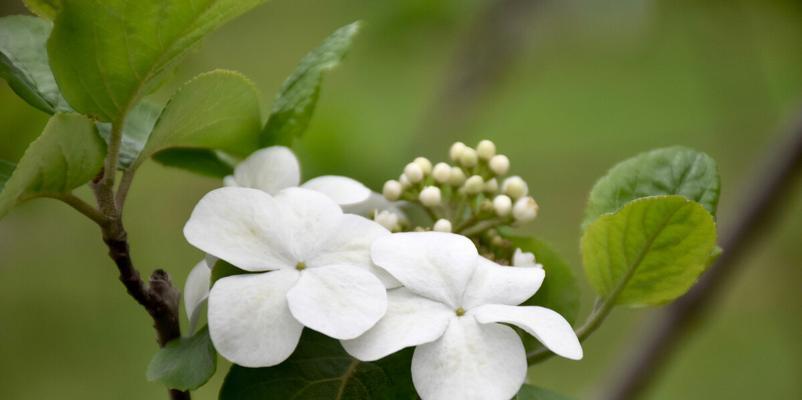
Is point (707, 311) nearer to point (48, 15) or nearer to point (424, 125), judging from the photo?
point (424, 125)

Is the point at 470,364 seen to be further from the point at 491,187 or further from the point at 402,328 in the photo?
the point at 491,187

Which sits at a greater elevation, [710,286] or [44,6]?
[44,6]

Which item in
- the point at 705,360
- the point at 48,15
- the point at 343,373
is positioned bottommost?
the point at 705,360

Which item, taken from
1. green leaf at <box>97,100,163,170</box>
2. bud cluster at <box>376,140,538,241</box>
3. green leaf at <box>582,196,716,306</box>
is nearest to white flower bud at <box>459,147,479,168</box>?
bud cluster at <box>376,140,538,241</box>

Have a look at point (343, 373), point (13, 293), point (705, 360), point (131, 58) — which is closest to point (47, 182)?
point (131, 58)

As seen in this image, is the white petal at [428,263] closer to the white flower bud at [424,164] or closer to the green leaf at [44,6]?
the white flower bud at [424,164]

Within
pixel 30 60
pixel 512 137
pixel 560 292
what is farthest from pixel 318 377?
pixel 512 137
